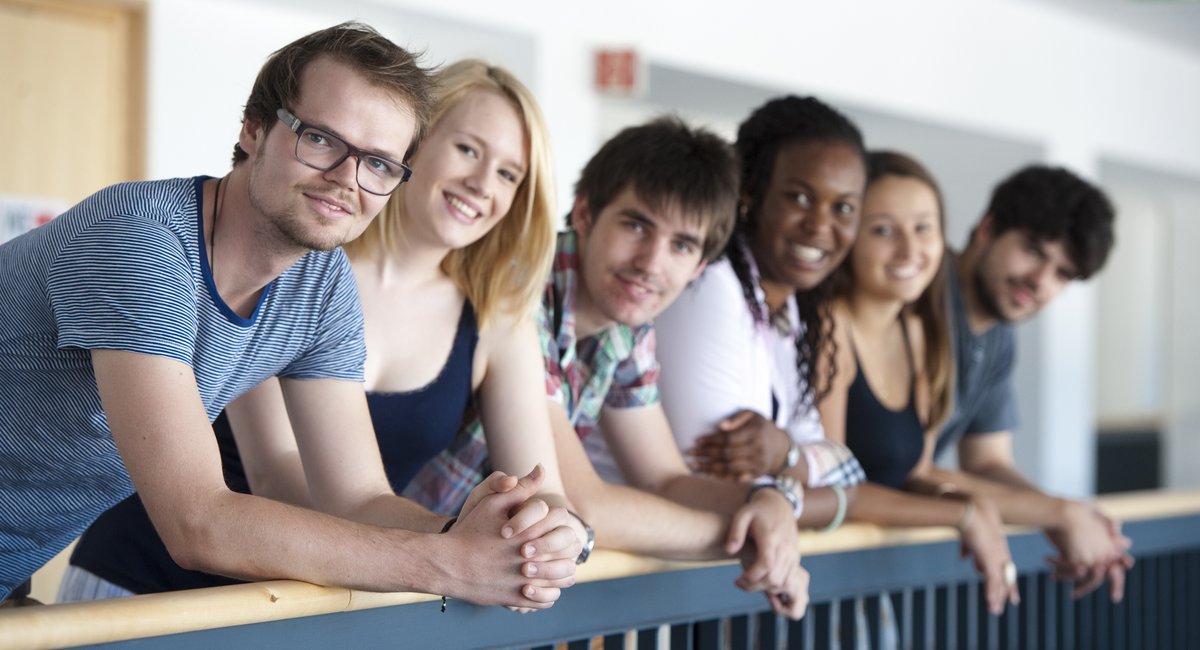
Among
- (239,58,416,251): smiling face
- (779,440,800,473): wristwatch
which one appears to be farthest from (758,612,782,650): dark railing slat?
(239,58,416,251): smiling face

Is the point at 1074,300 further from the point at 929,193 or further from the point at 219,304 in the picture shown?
the point at 219,304

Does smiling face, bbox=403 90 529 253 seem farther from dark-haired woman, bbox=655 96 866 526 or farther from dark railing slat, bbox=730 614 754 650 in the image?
dark railing slat, bbox=730 614 754 650

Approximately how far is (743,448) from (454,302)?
1.98ft

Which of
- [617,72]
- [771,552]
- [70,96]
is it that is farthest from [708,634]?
[617,72]

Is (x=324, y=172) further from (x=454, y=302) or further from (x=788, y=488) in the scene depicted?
(x=788, y=488)

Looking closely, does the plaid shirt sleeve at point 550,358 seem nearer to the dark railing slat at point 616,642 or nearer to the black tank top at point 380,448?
the black tank top at point 380,448

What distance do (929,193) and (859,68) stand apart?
3.32m

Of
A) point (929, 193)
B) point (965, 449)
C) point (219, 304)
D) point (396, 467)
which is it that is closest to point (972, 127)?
point (965, 449)

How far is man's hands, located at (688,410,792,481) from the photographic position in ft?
7.10

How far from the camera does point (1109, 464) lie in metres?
8.38

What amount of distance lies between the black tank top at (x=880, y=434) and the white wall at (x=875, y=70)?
179cm

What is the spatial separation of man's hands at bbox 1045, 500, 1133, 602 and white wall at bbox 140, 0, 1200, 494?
7.25 ft

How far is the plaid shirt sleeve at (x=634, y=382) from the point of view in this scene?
6.87 feet

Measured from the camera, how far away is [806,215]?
2375 mm
